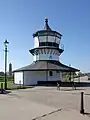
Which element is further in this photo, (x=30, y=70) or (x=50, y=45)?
(x=50, y=45)

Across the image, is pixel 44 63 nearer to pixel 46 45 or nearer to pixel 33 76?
pixel 33 76

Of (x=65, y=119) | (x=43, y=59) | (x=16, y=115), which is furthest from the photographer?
(x=43, y=59)

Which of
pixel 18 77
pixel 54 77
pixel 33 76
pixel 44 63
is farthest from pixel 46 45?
pixel 18 77

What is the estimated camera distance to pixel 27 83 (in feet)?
133

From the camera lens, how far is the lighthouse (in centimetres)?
4009

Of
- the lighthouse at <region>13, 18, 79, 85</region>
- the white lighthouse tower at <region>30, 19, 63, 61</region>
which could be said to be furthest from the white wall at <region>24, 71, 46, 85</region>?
the white lighthouse tower at <region>30, 19, 63, 61</region>

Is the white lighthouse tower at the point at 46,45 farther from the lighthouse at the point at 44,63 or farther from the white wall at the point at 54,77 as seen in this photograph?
the white wall at the point at 54,77

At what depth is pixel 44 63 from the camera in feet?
136

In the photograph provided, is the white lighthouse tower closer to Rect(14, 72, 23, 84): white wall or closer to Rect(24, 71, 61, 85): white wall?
Rect(24, 71, 61, 85): white wall

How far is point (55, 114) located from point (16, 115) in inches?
65.2

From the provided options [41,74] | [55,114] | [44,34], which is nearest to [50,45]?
[44,34]

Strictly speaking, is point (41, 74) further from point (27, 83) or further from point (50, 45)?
point (50, 45)

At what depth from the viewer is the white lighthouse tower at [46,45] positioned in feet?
143

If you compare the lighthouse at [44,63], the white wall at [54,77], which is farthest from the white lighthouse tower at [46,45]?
the white wall at [54,77]
